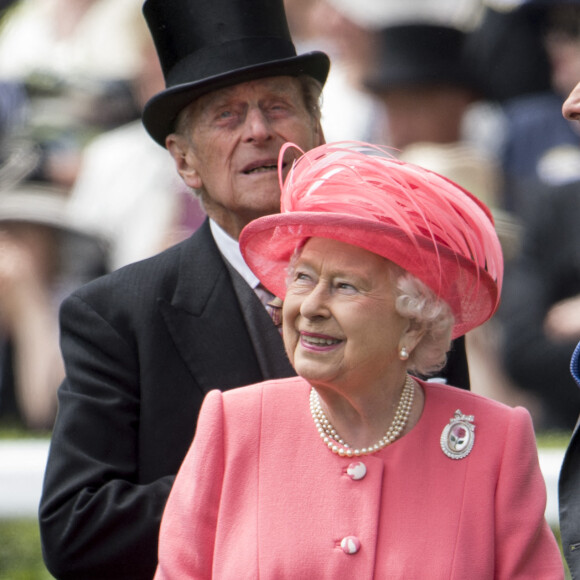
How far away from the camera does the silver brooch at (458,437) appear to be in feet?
10.5

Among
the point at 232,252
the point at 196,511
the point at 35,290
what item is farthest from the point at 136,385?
the point at 35,290

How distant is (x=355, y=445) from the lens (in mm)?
3219

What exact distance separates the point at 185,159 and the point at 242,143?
0.80ft

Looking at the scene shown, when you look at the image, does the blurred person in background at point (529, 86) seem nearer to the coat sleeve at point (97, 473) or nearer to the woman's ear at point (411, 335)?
the coat sleeve at point (97, 473)

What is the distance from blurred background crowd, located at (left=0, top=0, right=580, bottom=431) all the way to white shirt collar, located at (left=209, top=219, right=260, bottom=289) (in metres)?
4.09

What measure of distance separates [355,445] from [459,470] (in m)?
0.25

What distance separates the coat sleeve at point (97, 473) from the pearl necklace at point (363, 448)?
0.52 metres

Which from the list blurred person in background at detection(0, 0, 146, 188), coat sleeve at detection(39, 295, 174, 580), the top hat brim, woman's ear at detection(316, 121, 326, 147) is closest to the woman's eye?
coat sleeve at detection(39, 295, 174, 580)

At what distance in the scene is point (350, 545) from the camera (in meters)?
3.08

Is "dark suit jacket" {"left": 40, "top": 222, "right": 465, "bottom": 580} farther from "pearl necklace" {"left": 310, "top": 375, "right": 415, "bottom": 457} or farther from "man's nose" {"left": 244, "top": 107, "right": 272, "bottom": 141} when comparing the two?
"pearl necklace" {"left": 310, "top": 375, "right": 415, "bottom": 457}

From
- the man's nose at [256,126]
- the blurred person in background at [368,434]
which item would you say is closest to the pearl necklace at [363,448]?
the blurred person in background at [368,434]

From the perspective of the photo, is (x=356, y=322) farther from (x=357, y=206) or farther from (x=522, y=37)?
(x=522, y=37)

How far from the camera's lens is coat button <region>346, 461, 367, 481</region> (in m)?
3.15

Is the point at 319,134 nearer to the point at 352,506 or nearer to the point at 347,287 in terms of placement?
the point at 347,287
